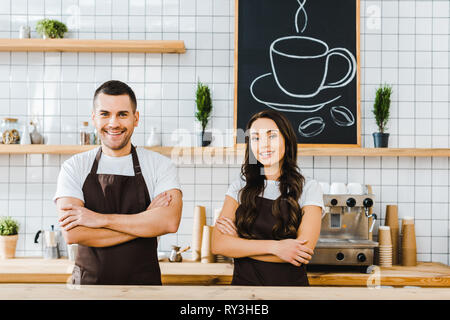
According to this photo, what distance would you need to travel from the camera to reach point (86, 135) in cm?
252

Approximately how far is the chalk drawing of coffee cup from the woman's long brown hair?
38.0 inches

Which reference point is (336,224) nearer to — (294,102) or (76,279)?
(294,102)

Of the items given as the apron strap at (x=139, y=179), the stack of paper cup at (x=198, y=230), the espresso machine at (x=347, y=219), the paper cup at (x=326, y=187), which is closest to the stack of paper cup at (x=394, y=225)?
the espresso machine at (x=347, y=219)

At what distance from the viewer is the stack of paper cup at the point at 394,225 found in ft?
8.14

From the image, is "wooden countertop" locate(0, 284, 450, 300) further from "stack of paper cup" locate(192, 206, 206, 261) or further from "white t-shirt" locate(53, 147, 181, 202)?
"stack of paper cup" locate(192, 206, 206, 261)

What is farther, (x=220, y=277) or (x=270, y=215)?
(x=220, y=277)

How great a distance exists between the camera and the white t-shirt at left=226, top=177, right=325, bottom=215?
5.40 feet

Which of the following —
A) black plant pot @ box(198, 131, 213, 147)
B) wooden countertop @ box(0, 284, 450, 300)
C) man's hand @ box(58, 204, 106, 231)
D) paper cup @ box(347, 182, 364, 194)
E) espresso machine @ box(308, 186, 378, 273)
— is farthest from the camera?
black plant pot @ box(198, 131, 213, 147)

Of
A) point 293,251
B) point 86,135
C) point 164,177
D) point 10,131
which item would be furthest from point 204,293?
point 10,131

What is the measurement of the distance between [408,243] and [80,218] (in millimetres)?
1926

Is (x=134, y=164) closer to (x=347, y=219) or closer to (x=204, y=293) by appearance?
(x=204, y=293)

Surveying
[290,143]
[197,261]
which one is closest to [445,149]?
[290,143]

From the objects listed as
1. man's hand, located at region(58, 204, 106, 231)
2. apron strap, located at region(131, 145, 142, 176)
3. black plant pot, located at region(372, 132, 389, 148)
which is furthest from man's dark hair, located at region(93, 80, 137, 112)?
black plant pot, located at region(372, 132, 389, 148)

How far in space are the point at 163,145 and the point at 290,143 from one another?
1148 millimetres
